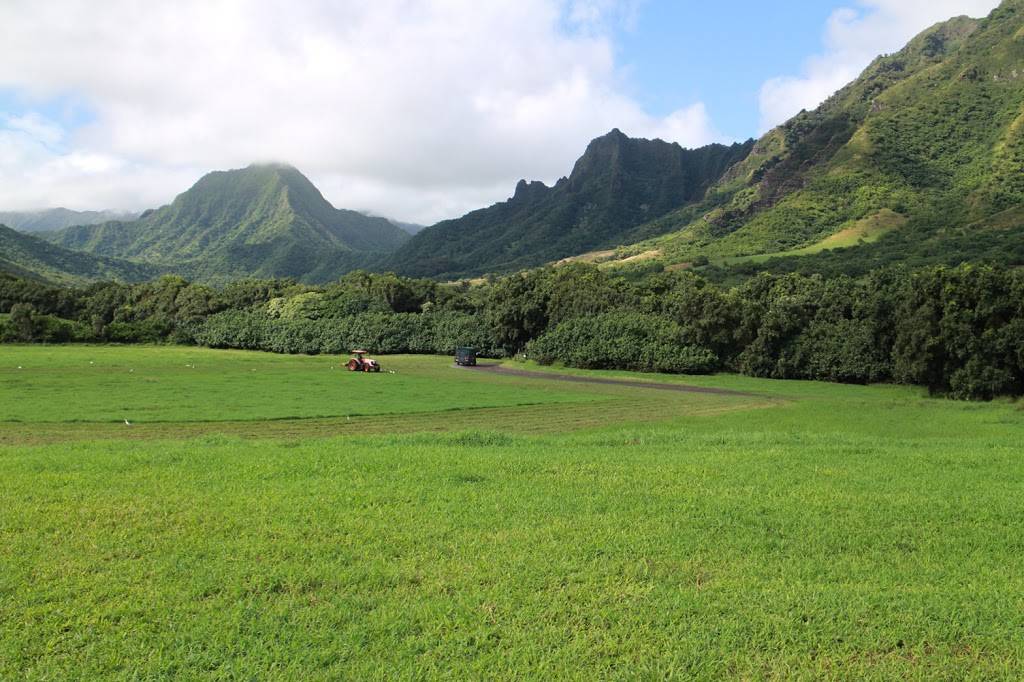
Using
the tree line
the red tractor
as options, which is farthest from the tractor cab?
the red tractor

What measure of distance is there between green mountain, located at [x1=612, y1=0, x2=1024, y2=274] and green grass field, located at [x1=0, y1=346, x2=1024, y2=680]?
90.1m

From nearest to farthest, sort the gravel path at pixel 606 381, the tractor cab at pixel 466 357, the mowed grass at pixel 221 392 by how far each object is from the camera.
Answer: the mowed grass at pixel 221 392
the gravel path at pixel 606 381
the tractor cab at pixel 466 357

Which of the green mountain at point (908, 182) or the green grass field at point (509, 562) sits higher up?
the green mountain at point (908, 182)

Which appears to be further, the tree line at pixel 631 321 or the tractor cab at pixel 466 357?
the tractor cab at pixel 466 357

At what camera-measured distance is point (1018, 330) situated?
35.2 m

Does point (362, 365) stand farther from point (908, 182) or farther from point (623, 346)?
point (908, 182)

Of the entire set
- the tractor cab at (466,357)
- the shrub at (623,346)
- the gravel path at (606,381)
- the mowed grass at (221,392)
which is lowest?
the mowed grass at (221,392)

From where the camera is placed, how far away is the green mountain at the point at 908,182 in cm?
10619

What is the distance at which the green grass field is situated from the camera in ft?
16.9

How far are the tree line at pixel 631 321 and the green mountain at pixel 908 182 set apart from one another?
39514 millimetres

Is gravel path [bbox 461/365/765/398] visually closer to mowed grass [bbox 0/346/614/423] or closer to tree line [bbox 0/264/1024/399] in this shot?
mowed grass [bbox 0/346/614/423]

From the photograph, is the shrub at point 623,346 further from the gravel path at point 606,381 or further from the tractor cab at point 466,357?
the tractor cab at point 466,357

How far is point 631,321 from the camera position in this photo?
60344mm

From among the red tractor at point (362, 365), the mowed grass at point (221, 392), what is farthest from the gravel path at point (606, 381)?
the red tractor at point (362, 365)
